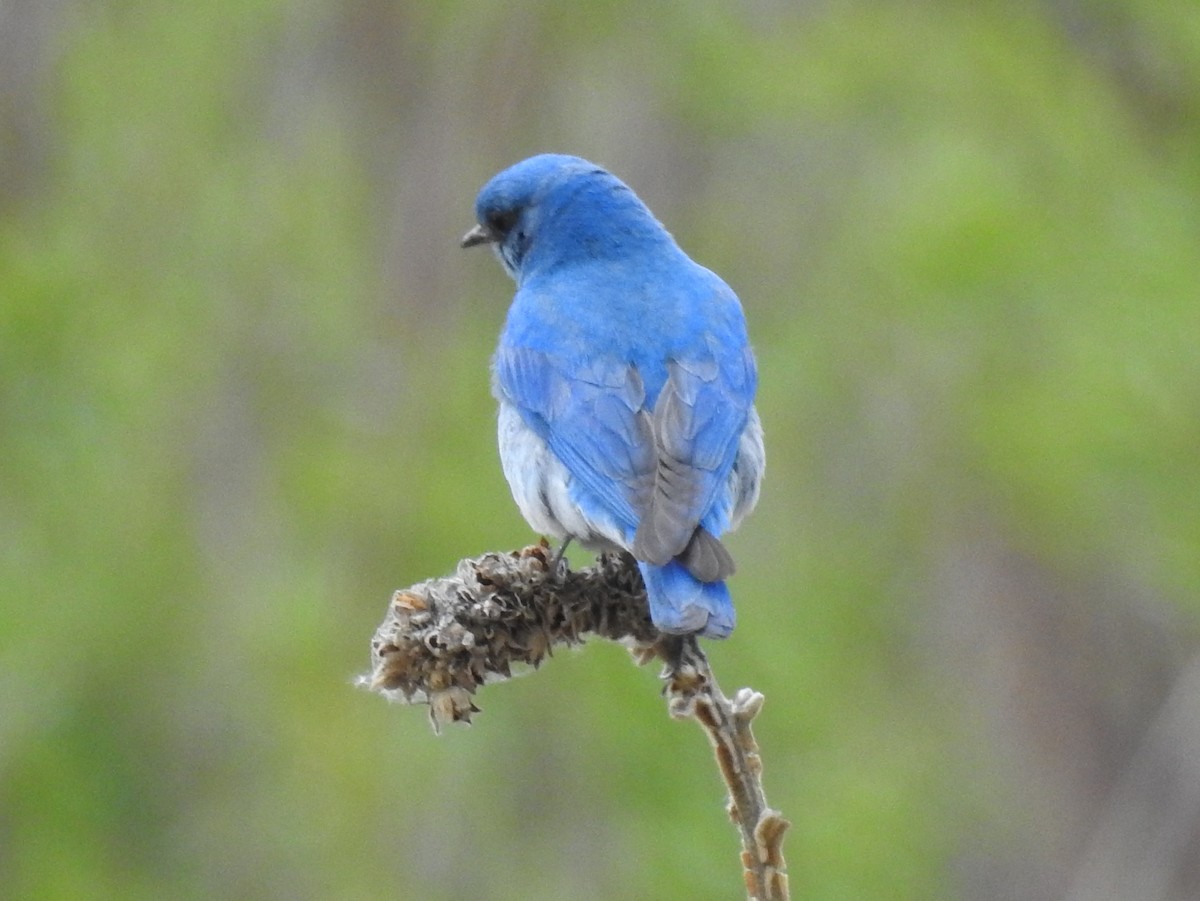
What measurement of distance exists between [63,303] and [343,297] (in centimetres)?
103

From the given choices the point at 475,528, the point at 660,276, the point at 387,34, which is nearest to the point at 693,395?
the point at 660,276

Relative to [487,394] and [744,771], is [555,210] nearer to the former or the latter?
[487,394]

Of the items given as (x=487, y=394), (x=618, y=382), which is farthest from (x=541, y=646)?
(x=487, y=394)

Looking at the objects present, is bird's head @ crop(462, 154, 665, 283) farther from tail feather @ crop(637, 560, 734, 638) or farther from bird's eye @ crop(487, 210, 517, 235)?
tail feather @ crop(637, 560, 734, 638)

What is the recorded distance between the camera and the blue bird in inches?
150

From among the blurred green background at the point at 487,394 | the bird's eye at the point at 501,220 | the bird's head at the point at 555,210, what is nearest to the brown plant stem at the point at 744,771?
the bird's head at the point at 555,210

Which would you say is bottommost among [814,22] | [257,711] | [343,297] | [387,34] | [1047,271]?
[257,711]

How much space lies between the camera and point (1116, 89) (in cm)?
605

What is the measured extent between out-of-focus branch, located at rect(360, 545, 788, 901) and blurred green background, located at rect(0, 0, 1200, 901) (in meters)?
2.40

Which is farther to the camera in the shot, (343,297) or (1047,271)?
(343,297)

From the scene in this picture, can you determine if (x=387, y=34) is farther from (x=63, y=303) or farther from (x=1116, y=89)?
(x=1116, y=89)

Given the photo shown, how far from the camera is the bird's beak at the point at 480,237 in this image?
515 cm

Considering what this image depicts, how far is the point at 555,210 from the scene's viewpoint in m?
5.04

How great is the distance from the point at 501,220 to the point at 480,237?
82 millimetres
